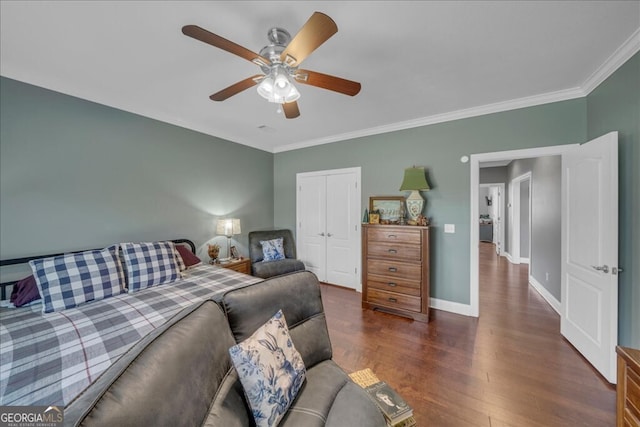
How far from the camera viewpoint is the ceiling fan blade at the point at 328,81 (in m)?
1.66

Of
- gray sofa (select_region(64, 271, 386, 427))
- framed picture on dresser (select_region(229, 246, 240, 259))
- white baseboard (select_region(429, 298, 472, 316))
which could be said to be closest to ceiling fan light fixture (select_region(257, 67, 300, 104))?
gray sofa (select_region(64, 271, 386, 427))

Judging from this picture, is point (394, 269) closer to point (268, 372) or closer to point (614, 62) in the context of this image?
point (268, 372)

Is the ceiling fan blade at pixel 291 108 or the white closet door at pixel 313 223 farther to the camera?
the white closet door at pixel 313 223

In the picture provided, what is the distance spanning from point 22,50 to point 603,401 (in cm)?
519

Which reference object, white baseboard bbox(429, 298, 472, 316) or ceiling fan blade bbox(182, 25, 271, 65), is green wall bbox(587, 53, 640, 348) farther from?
ceiling fan blade bbox(182, 25, 271, 65)

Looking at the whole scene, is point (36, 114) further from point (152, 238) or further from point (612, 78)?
point (612, 78)

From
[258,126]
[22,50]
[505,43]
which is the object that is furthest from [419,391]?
[22,50]

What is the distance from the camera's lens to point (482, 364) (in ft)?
7.18

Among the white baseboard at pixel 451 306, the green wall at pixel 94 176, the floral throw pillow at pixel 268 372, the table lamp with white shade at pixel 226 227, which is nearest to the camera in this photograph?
the floral throw pillow at pixel 268 372

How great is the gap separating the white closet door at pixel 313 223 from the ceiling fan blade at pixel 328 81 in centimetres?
264

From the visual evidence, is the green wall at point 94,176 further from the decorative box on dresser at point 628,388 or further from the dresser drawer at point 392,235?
the decorative box on dresser at point 628,388

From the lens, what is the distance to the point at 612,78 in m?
2.11

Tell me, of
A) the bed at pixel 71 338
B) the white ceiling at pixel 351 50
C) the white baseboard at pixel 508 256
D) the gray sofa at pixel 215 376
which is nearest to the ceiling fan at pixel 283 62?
the white ceiling at pixel 351 50

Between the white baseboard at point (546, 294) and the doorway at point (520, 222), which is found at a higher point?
the doorway at point (520, 222)
